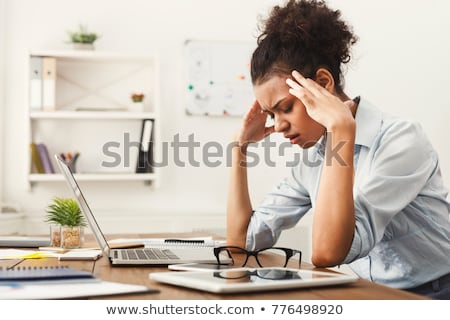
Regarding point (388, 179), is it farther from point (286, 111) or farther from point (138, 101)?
point (138, 101)

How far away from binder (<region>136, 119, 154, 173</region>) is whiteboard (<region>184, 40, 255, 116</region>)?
0.27 metres

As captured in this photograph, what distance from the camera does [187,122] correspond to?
11.7ft

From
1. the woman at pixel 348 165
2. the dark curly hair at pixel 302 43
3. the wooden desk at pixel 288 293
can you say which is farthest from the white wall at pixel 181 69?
the wooden desk at pixel 288 293

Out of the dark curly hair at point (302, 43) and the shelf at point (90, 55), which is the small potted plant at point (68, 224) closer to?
the dark curly hair at point (302, 43)

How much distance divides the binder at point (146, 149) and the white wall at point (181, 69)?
152mm

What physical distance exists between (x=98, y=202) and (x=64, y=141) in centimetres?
37

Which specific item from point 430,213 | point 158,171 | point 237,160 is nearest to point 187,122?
point 158,171

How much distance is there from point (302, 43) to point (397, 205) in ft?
1.51

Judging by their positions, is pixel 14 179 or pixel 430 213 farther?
pixel 14 179

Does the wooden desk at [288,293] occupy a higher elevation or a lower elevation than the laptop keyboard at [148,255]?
higher

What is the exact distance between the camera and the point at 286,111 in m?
1.58

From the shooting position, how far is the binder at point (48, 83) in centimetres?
328

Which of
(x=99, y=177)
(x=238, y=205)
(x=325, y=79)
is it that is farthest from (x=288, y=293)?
(x=99, y=177)

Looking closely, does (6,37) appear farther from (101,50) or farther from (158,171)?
(158,171)
